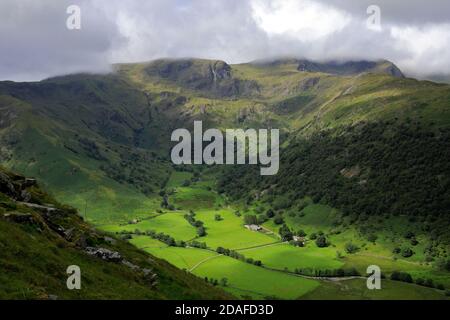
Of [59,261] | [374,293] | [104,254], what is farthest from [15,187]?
[374,293]

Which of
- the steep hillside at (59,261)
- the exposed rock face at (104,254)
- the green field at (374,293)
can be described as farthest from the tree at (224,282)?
the exposed rock face at (104,254)

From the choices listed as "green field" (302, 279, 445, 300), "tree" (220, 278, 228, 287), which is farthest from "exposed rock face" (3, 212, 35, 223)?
"green field" (302, 279, 445, 300)

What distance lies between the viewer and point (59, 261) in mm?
59062

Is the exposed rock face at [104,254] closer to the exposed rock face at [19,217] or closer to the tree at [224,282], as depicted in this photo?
the exposed rock face at [19,217]

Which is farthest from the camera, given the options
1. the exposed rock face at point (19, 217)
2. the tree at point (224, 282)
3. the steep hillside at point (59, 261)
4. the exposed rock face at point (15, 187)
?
the tree at point (224, 282)

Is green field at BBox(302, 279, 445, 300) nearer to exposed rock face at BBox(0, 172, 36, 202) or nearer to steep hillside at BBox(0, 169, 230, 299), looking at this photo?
steep hillside at BBox(0, 169, 230, 299)

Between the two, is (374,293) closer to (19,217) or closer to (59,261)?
(59,261)

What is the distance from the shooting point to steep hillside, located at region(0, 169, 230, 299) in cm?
5128

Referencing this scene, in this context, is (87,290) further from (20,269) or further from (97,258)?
(97,258)

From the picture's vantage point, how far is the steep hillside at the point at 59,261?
51281 mm

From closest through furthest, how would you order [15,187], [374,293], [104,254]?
[104,254] → [15,187] → [374,293]
